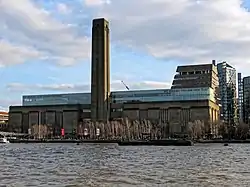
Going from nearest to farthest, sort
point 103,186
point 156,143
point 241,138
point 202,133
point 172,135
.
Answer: point 103,186
point 156,143
point 241,138
point 202,133
point 172,135

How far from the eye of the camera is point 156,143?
14075 cm

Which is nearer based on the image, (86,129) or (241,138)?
(241,138)

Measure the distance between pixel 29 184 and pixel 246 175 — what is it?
16.7 m

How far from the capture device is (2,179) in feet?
116

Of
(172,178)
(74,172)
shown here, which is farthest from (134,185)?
(74,172)

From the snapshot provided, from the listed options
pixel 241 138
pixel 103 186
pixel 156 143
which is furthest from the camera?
pixel 241 138

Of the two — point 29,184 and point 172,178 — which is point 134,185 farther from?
point 29,184

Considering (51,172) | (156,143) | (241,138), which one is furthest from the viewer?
(241,138)

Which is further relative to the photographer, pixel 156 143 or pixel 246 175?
pixel 156 143

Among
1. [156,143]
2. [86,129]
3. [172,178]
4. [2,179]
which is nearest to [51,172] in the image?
[2,179]

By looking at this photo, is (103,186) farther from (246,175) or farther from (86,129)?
(86,129)

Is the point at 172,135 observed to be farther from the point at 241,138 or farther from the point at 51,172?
the point at 51,172

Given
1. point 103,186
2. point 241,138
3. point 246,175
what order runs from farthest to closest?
point 241,138 → point 246,175 → point 103,186

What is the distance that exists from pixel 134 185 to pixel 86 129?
539 feet
